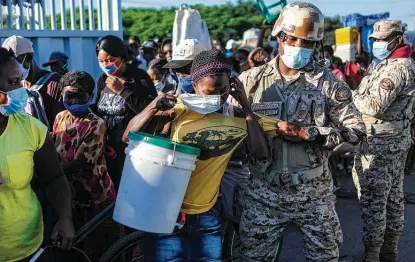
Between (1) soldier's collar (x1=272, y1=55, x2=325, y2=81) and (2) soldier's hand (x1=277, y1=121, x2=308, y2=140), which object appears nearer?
(2) soldier's hand (x1=277, y1=121, x2=308, y2=140)

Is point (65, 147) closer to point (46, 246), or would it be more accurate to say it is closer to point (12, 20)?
point (46, 246)

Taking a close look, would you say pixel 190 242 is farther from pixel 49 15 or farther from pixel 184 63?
pixel 49 15

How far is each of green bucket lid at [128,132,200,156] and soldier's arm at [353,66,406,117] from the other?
2.23m

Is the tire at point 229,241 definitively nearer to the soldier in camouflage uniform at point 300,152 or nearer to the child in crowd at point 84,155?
the child in crowd at point 84,155

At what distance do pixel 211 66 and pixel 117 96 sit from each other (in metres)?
1.80

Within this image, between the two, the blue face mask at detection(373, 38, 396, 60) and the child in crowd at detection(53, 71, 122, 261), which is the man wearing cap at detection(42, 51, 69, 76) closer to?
the child in crowd at detection(53, 71, 122, 261)

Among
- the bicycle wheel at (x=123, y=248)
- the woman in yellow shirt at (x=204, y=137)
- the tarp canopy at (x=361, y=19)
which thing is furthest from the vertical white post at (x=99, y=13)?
the tarp canopy at (x=361, y=19)

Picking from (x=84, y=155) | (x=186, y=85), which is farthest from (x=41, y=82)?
(x=186, y=85)

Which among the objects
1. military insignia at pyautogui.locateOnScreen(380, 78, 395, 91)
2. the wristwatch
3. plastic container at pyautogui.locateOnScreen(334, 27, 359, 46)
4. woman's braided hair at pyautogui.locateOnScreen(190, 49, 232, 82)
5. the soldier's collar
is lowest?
plastic container at pyautogui.locateOnScreen(334, 27, 359, 46)

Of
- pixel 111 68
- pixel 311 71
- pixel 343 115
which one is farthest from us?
pixel 111 68

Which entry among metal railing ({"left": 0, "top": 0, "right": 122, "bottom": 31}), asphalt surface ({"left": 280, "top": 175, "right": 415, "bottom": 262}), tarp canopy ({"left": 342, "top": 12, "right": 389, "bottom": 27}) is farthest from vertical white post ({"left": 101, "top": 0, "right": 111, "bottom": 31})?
tarp canopy ({"left": 342, "top": 12, "right": 389, "bottom": 27})

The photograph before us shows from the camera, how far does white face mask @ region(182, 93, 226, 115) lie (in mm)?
2789

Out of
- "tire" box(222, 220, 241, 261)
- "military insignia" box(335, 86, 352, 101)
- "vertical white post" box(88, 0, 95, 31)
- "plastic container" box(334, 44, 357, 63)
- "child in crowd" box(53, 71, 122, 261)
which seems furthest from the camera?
"plastic container" box(334, 44, 357, 63)

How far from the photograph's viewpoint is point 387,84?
4.45m
